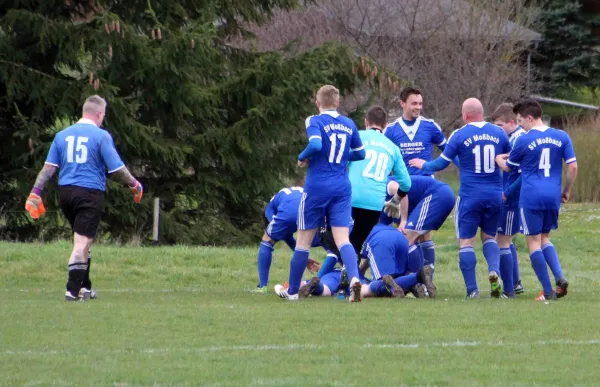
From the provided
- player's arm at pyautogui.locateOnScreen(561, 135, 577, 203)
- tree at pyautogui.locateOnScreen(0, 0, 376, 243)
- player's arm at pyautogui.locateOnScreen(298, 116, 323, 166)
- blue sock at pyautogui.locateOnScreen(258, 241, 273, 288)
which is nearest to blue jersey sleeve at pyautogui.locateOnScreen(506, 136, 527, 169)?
player's arm at pyautogui.locateOnScreen(561, 135, 577, 203)

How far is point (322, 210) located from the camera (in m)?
11.7

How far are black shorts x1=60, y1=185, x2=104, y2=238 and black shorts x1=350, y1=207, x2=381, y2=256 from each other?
2.82 m

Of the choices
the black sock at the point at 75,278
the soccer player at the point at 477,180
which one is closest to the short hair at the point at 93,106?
the black sock at the point at 75,278

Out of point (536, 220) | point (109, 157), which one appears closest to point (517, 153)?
point (536, 220)

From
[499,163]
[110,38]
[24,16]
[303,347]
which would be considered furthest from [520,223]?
[24,16]

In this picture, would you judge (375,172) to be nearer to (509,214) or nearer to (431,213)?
(431,213)

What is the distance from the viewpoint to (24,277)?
50.7ft

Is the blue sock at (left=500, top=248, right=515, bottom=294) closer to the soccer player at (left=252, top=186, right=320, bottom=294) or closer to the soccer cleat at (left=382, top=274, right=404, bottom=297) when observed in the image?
the soccer cleat at (left=382, top=274, right=404, bottom=297)

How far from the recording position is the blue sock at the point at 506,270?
42.7ft

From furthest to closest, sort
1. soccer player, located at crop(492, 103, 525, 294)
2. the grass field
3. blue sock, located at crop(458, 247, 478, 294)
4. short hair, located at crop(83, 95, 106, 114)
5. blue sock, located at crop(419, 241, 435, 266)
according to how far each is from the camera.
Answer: blue sock, located at crop(419, 241, 435, 266)
soccer player, located at crop(492, 103, 525, 294)
blue sock, located at crop(458, 247, 478, 294)
short hair, located at crop(83, 95, 106, 114)
the grass field

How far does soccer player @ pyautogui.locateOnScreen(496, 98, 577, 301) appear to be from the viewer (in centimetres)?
1222

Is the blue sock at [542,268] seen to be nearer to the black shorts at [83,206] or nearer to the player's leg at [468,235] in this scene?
the player's leg at [468,235]

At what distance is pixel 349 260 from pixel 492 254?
185 centimetres

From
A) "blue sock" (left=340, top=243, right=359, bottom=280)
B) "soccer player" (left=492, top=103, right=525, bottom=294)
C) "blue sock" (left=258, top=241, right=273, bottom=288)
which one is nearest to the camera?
"blue sock" (left=340, top=243, right=359, bottom=280)
